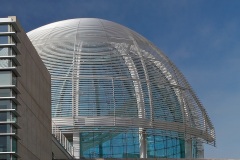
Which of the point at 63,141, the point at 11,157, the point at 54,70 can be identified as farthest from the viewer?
the point at 54,70

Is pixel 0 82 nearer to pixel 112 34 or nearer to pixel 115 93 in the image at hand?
pixel 115 93

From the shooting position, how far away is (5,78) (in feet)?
97.5

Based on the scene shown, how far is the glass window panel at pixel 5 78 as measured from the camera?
97.3 ft

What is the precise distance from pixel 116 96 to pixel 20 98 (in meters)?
20.3

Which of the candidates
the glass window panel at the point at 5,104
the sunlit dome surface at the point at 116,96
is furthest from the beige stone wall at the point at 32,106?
the sunlit dome surface at the point at 116,96

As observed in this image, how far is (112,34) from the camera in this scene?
54250mm

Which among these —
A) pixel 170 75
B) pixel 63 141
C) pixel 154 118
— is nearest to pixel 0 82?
pixel 63 141

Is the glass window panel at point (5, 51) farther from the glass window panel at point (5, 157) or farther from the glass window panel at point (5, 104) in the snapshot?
the glass window panel at point (5, 157)

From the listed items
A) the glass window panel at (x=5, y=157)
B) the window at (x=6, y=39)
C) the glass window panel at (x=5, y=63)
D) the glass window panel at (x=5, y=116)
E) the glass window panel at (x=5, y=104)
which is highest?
the window at (x=6, y=39)

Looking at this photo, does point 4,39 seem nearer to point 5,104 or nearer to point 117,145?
point 5,104

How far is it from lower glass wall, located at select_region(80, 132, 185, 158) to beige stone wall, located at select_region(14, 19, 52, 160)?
11984 millimetres

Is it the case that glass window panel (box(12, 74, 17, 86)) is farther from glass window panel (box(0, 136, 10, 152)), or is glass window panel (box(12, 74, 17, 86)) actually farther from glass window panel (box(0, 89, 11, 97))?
glass window panel (box(0, 136, 10, 152))

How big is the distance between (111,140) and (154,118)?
362cm

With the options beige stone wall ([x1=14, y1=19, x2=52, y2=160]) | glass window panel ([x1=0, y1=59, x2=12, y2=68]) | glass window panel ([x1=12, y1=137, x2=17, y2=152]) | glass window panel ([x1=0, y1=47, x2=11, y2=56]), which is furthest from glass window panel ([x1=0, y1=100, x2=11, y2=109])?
glass window panel ([x1=0, y1=47, x2=11, y2=56])
